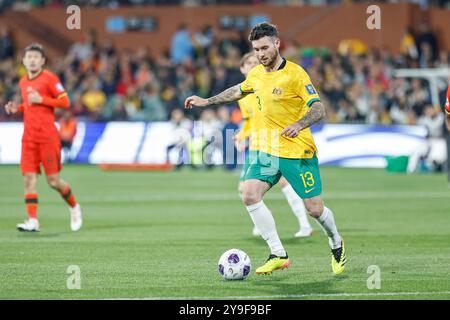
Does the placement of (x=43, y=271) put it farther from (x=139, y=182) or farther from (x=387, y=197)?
(x=139, y=182)

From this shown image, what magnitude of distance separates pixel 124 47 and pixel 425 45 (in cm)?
990

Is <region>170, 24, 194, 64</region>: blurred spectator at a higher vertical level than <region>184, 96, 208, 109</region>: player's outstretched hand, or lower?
higher

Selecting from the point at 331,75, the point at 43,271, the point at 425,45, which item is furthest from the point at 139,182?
the point at 43,271

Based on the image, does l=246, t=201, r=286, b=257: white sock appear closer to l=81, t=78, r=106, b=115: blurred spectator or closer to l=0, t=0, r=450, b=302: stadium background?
l=0, t=0, r=450, b=302: stadium background

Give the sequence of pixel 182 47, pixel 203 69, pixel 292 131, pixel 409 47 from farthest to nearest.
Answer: pixel 182 47, pixel 203 69, pixel 409 47, pixel 292 131

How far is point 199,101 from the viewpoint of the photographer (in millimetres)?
11453

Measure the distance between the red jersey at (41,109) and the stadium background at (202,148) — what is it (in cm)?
140

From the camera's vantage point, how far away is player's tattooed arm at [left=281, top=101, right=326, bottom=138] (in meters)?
10.7

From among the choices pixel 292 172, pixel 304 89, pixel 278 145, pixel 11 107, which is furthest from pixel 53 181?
pixel 304 89

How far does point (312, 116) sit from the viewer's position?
1095 centimetres

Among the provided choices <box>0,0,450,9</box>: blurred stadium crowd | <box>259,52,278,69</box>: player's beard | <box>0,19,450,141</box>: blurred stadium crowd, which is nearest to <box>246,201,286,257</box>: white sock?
<box>259,52,278,69</box>: player's beard

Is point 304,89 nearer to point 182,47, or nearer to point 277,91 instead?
point 277,91

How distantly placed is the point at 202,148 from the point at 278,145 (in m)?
18.7

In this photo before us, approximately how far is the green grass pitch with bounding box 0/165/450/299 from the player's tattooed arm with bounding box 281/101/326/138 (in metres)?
1.47
